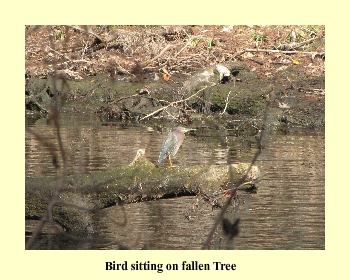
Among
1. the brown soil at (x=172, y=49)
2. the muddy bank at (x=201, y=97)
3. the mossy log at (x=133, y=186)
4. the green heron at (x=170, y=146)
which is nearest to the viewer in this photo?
the mossy log at (x=133, y=186)

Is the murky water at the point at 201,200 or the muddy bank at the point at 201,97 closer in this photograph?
the murky water at the point at 201,200

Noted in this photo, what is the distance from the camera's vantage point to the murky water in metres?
7.76

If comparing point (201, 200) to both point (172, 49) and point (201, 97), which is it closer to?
point (201, 97)

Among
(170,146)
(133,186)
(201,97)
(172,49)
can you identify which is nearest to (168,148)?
(170,146)

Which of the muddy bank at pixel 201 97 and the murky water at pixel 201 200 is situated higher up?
the muddy bank at pixel 201 97

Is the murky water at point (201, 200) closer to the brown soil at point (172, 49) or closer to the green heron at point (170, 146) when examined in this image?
the green heron at point (170, 146)

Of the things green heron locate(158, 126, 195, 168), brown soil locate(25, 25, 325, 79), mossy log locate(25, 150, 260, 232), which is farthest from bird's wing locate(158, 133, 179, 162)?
brown soil locate(25, 25, 325, 79)

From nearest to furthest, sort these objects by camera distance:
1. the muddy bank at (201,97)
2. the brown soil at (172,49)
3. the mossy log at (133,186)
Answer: the mossy log at (133,186) < the muddy bank at (201,97) < the brown soil at (172,49)

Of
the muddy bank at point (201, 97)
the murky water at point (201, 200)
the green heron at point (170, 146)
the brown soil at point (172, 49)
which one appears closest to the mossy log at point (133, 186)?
the murky water at point (201, 200)

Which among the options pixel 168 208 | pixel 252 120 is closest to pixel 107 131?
pixel 252 120

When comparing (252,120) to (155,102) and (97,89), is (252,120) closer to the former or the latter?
(155,102)

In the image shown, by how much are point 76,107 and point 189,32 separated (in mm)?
5261

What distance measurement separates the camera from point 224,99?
58.1 feet

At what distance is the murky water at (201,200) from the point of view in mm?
7762
